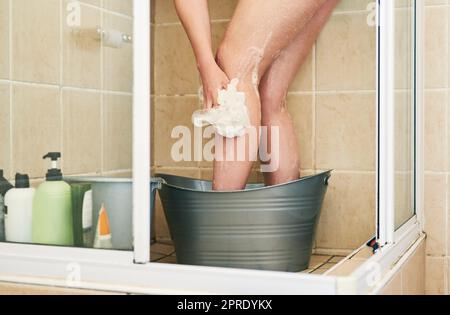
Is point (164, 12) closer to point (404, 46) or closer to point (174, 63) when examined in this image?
point (174, 63)

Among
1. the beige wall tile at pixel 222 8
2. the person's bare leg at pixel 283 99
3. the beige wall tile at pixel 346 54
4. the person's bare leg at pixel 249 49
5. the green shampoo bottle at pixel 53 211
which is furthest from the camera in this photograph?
the beige wall tile at pixel 222 8

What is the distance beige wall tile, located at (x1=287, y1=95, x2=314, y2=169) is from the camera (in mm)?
1719

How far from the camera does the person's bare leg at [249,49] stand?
4.33ft

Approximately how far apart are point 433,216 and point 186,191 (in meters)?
0.77

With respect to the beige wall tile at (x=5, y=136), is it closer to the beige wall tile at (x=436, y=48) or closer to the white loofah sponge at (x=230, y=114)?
the white loofah sponge at (x=230, y=114)

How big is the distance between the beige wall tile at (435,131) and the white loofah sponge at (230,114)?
0.64 meters

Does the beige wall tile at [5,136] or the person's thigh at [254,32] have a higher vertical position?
the person's thigh at [254,32]

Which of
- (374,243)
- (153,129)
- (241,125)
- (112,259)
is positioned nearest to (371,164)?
(374,243)

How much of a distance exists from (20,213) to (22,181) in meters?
0.07

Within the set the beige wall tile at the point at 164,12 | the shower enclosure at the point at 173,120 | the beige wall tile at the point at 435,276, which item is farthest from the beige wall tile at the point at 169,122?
the beige wall tile at the point at 435,276

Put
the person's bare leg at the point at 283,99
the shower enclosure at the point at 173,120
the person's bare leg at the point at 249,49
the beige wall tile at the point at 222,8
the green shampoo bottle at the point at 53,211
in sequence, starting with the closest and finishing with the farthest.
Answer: the shower enclosure at the point at 173,120 < the green shampoo bottle at the point at 53,211 < the person's bare leg at the point at 249,49 < the person's bare leg at the point at 283,99 < the beige wall tile at the point at 222,8

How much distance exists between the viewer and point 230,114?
1.30 m

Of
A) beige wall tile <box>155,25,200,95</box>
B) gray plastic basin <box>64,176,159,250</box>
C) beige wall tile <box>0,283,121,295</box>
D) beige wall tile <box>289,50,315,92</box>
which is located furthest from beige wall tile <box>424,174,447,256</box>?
beige wall tile <box>0,283,121,295</box>

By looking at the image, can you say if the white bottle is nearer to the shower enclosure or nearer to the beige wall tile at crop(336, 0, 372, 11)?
the shower enclosure
